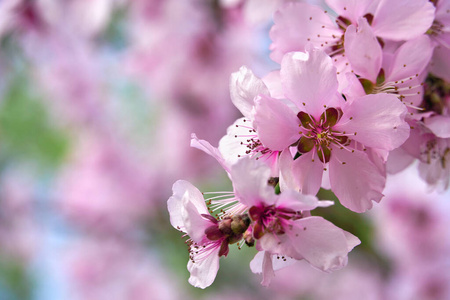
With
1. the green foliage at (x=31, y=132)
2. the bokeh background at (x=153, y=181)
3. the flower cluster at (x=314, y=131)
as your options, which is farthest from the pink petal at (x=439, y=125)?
the green foliage at (x=31, y=132)

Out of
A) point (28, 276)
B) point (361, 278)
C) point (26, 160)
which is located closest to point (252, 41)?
point (361, 278)

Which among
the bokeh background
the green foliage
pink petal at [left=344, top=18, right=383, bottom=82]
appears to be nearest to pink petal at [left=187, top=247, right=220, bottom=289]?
pink petal at [left=344, top=18, right=383, bottom=82]

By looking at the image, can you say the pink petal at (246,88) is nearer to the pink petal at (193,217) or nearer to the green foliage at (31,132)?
the pink petal at (193,217)

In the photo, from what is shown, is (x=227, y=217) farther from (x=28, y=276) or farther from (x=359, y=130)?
(x=28, y=276)

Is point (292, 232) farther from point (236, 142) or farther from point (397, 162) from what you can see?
point (397, 162)

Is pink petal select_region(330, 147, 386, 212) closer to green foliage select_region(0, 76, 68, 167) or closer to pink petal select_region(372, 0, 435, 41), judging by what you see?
pink petal select_region(372, 0, 435, 41)

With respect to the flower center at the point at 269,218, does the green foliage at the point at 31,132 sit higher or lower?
lower

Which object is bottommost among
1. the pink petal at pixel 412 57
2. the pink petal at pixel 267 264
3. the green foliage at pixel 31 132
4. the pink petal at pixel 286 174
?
the green foliage at pixel 31 132
